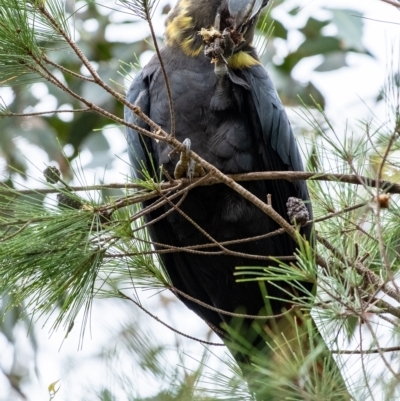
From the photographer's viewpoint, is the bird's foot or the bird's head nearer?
the bird's foot

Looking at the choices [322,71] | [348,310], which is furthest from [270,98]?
[322,71]

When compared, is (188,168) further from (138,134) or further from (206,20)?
(206,20)

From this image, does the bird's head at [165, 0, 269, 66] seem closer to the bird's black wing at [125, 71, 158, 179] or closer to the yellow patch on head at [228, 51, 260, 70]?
the yellow patch on head at [228, 51, 260, 70]

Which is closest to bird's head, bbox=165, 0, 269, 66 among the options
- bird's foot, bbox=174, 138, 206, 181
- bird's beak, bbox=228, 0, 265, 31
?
bird's beak, bbox=228, 0, 265, 31

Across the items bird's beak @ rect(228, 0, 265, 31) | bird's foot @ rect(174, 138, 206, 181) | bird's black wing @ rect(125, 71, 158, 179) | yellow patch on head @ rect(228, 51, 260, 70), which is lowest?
bird's foot @ rect(174, 138, 206, 181)

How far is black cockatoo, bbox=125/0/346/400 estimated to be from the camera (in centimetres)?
267

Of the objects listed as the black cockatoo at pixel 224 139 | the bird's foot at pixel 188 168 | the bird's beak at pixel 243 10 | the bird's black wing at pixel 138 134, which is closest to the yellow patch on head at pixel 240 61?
the black cockatoo at pixel 224 139

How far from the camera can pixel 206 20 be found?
2938 mm

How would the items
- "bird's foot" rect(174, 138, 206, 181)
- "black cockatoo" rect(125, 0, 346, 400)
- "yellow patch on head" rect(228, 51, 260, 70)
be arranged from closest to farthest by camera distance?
1. "bird's foot" rect(174, 138, 206, 181)
2. "black cockatoo" rect(125, 0, 346, 400)
3. "yellow patch on head" rect(228, 51, 260, 70)

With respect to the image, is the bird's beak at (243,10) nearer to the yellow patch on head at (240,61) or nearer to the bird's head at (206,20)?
the bird's head at (206,20)

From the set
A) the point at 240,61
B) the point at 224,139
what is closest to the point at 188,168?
the point at 224,139

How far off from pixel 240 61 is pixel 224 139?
1.18ft

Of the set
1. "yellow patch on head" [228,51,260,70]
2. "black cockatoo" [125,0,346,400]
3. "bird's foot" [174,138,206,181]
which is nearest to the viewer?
"bird's foot" [174,138,206,181]

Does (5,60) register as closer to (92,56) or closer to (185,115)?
(185,115)
